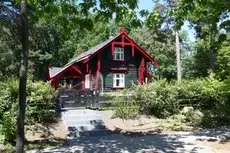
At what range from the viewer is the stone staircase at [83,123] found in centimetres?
1588

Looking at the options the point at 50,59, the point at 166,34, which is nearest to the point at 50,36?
the point at 50,59

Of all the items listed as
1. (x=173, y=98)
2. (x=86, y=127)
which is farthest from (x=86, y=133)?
(x=173, y=98)

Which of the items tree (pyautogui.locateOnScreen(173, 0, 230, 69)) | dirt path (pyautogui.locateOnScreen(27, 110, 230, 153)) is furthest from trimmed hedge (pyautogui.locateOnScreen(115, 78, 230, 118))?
tree (pyautogui.locateOnScreen(173, 0, 230, 69))

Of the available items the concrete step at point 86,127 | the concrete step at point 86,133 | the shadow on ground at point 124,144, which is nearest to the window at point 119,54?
the concrete step at point 86,127

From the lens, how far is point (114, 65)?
33.5 metres

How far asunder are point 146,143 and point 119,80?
2079 cm

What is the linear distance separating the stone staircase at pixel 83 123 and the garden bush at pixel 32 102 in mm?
951

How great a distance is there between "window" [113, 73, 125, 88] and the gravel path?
711 inches

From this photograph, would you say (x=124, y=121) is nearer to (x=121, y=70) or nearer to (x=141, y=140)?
(x=141, y=140)

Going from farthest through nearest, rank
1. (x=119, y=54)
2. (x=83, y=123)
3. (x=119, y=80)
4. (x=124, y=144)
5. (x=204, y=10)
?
1. (x=119, y=80)
2. (x=119, y=54)
3. (x=83, y=123)
4. (x=124, y=144)
5. (x=204, y=10)

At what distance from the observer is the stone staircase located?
15.9m

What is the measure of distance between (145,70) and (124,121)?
17.0 m

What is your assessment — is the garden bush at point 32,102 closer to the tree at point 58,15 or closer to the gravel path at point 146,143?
the gravel path at point 146,143

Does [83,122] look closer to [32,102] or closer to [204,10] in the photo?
[32,102]
